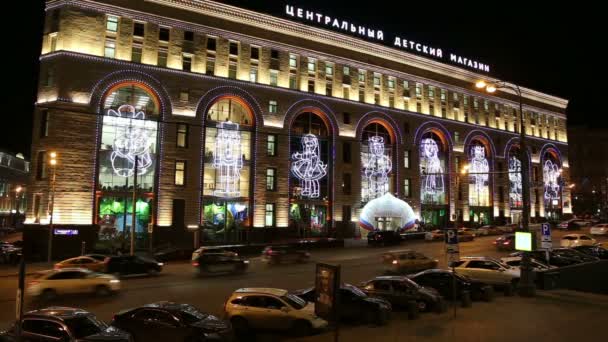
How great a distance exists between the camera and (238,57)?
52344 mm

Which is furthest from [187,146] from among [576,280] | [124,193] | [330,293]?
[330,293]

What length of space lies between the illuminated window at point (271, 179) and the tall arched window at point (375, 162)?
1285 cm

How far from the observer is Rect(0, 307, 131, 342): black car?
40.0 ft


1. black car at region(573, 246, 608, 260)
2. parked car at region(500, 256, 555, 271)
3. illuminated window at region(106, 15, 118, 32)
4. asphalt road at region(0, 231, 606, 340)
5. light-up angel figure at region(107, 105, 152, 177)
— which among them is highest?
illuminated window at region(106, 15, 118, 32)

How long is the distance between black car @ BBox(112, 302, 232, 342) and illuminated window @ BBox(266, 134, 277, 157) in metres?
38.4

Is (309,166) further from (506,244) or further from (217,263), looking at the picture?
(217,263)

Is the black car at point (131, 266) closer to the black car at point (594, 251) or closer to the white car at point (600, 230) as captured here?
the black car at point (594, 251)

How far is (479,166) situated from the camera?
240 feet

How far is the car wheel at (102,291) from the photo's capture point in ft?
76.0

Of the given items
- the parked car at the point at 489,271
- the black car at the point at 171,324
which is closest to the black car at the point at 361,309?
the black car at the point at 171,324

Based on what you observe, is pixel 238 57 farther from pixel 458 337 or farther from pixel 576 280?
pixel 458 337

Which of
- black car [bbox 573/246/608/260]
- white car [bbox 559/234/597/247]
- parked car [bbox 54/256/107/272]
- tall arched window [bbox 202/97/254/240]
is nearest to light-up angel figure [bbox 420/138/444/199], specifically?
white car [bbox 559/234/597/247]

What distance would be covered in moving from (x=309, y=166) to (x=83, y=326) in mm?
43618

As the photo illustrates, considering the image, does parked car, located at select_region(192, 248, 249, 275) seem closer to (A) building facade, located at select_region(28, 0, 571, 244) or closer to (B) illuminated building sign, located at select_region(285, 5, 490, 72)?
(A) building facade, located at select_region(28, 0, 571, 244)
